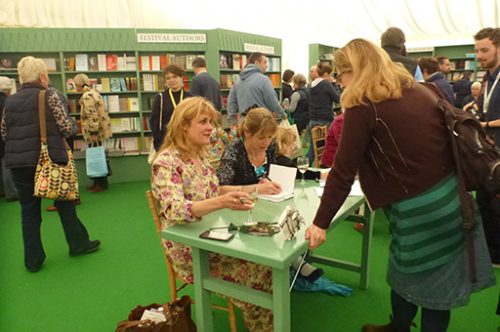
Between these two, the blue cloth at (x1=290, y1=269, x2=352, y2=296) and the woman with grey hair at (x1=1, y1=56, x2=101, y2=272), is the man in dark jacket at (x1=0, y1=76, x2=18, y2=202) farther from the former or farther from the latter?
the blue cloth at (x1=290, y1=269, x2=352, y2=296)

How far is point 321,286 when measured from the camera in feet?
9.18

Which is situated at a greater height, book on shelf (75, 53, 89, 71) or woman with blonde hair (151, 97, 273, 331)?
book on shelf (75, 53, 89, 71)

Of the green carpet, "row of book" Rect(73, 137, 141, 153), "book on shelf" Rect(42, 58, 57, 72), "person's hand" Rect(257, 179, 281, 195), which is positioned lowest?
the green carpet

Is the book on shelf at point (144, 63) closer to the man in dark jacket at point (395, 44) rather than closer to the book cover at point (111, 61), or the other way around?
the book cover at point (111, 61)

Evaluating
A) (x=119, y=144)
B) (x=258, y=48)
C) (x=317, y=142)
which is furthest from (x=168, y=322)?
(x=258, y=48)

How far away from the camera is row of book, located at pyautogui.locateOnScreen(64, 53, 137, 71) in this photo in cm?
604

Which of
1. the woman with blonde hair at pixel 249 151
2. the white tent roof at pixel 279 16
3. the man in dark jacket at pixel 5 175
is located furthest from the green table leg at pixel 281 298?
the white tent roof at pixel 279 16

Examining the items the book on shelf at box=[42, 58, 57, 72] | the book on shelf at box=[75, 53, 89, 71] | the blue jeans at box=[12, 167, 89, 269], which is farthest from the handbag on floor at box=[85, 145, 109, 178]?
the blue jeans at box=[12, 167, 89, 269]

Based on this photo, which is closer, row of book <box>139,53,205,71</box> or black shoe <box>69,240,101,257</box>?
black shoe <box>69,240,101,257</box>

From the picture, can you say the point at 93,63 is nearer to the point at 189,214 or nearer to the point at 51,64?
the point at 51,64

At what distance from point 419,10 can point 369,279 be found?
409 cm

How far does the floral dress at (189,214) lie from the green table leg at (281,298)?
0.29 meters

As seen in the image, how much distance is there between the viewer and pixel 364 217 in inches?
109

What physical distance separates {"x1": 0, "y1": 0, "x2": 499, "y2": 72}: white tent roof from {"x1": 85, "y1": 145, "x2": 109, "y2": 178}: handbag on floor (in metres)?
3.06
